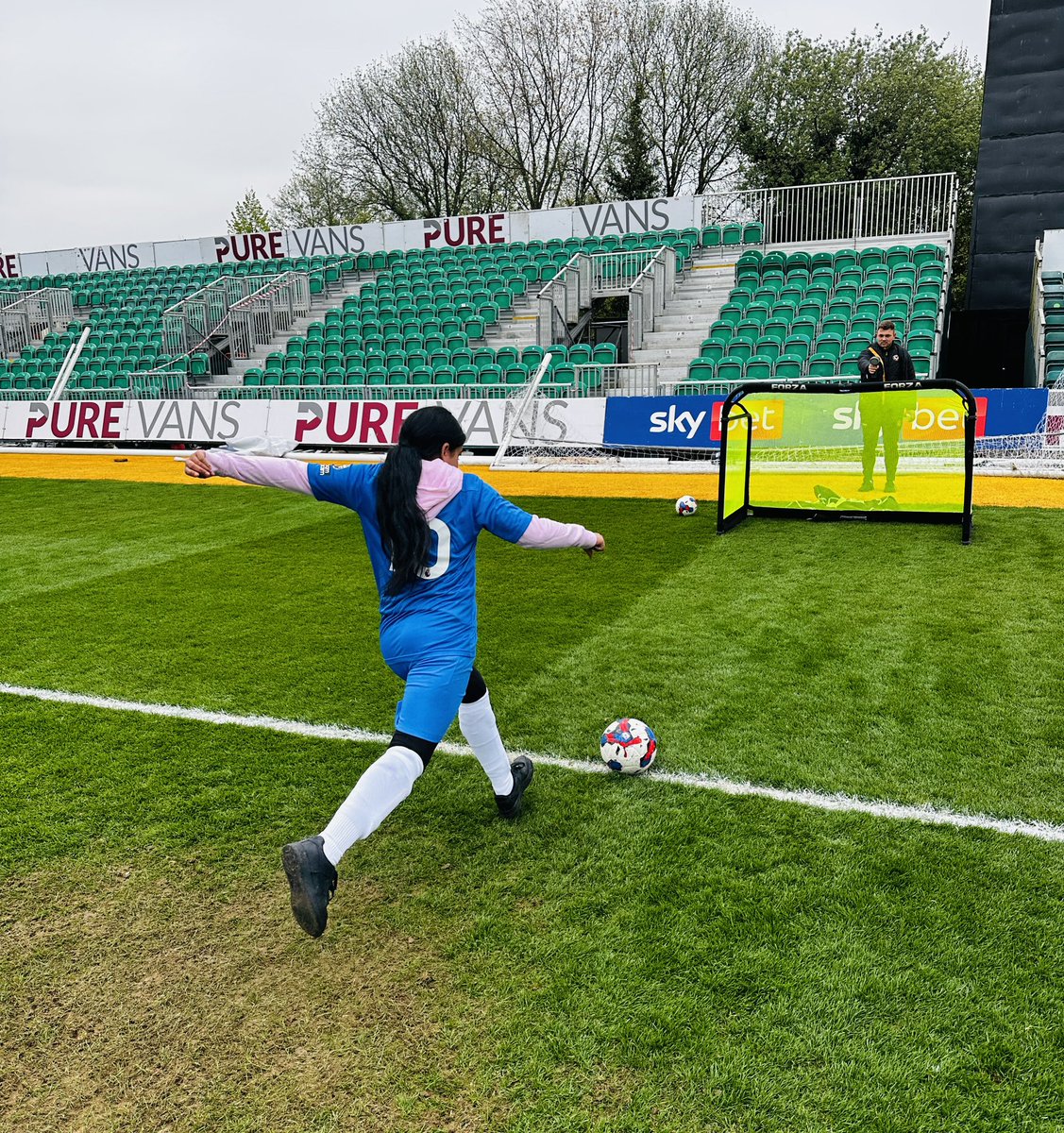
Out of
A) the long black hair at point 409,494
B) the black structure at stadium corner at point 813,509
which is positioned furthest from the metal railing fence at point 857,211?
the long black hair at point 409,494

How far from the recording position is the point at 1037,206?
19.6 m

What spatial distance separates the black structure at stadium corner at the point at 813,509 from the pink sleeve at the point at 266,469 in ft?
21.1

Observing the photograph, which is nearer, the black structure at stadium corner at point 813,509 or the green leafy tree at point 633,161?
the black structure at stadium corner at point 813,509

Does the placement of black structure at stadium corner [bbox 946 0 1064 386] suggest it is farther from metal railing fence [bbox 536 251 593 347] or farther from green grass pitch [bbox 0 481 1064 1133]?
green grass pitch [bbox 0 481 1064 1133]

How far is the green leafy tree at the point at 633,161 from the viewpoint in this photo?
131 ft

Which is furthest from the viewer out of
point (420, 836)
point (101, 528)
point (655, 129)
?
point (655, 129)

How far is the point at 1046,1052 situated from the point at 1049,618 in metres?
4.57

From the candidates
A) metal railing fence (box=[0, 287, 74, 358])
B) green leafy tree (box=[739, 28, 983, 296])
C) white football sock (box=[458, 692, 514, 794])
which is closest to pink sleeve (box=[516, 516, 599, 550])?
white football sock (box=[458, 692, 514, 794])

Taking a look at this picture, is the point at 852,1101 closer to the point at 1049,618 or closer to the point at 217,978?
the point at 217,978

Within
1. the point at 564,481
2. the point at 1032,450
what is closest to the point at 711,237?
the point at 564,481

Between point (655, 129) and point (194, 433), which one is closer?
point (194, 433)

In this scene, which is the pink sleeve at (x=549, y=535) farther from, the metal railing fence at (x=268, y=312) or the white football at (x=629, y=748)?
the metal railing fence at (x=268, y=312)

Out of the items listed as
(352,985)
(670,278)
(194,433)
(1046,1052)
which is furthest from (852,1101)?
(670,278)

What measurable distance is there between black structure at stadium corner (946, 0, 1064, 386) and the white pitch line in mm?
19449
